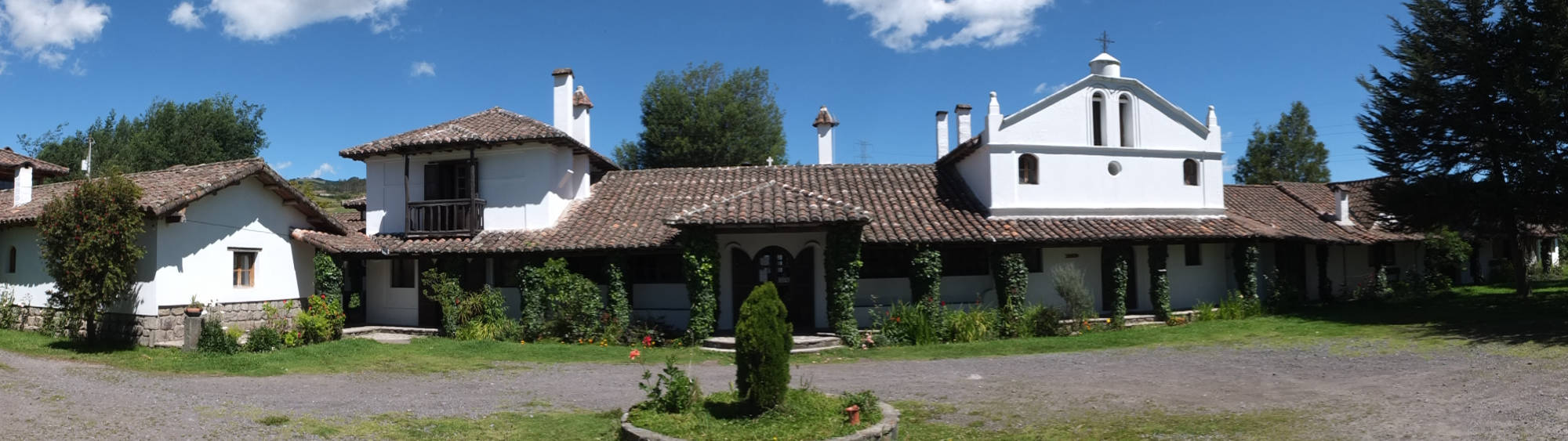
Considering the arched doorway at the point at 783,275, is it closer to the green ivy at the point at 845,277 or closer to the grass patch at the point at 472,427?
the green ivy at the point at 845,277

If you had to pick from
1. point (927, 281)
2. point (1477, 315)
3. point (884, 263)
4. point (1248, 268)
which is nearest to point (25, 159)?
point (884, 263)

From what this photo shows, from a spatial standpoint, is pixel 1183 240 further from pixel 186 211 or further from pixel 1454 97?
pixel 186 211

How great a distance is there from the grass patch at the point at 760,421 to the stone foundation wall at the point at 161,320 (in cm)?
1210

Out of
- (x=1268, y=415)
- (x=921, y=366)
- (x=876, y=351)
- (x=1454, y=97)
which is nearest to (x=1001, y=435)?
(x=1268, y=415)

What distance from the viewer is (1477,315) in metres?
18.5

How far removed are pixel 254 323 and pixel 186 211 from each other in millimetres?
2691

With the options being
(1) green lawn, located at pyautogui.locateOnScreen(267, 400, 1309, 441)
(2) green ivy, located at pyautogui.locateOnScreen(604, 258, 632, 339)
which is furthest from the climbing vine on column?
(1) green lawn, located at pyautogui.locateOnScreen(267, 400, 1309, 441)

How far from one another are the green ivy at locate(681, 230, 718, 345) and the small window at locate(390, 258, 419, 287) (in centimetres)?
710

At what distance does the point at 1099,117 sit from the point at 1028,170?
89.5 inches

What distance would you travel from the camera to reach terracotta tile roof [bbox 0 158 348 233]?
15.8m

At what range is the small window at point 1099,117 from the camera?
21.1 metres

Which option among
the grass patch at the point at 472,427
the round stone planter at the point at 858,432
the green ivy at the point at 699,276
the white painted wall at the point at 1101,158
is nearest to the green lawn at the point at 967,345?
the green ivy at the point at 699,276

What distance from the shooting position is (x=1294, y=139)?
47.6 metres

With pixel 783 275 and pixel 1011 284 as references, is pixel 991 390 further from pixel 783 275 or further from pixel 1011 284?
pixel 783 275
